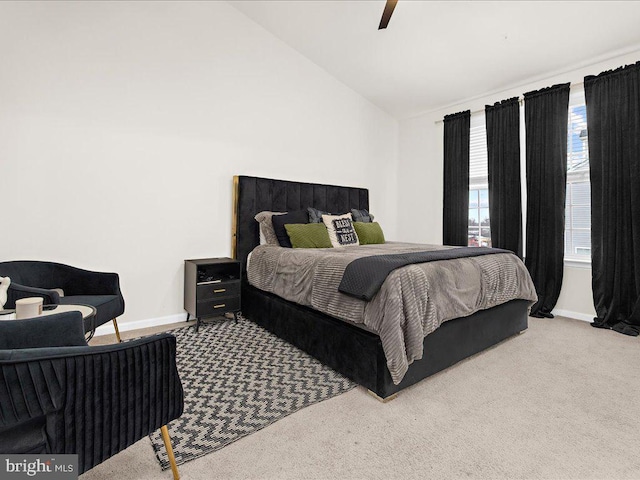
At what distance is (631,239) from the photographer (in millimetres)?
3182

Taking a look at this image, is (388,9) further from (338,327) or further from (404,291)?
(338,327)

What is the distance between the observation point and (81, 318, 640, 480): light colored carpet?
1.43m

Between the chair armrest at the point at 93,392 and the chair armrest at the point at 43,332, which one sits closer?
the chair armrest at the point at 93,392

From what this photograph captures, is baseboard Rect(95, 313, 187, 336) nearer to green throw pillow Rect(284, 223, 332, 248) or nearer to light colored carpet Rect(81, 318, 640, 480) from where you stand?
green throw pillow Rect(284, 223, 332, 248)

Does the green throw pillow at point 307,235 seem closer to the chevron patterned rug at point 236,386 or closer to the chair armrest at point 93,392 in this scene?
the chevron patterned rug at point 236,386

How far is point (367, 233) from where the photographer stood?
396 centimetres

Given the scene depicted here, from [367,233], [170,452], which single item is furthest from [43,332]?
[367,233]

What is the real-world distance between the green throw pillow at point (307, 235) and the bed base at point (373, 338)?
0.62m

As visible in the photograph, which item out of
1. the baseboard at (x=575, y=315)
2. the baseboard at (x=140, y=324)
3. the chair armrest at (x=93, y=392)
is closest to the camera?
the chair armrest at (x=93, y=392)

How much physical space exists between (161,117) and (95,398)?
293 cm

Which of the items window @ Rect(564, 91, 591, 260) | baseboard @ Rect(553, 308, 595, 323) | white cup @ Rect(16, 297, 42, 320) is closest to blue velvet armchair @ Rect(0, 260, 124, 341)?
white cup @ Rect(16, 297, 42, 320)

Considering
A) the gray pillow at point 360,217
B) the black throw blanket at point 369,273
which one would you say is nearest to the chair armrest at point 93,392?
the black throw blanket at point 369,273

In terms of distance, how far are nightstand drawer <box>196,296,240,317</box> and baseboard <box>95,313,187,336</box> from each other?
1.59 feet

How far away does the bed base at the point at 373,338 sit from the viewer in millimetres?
2002
